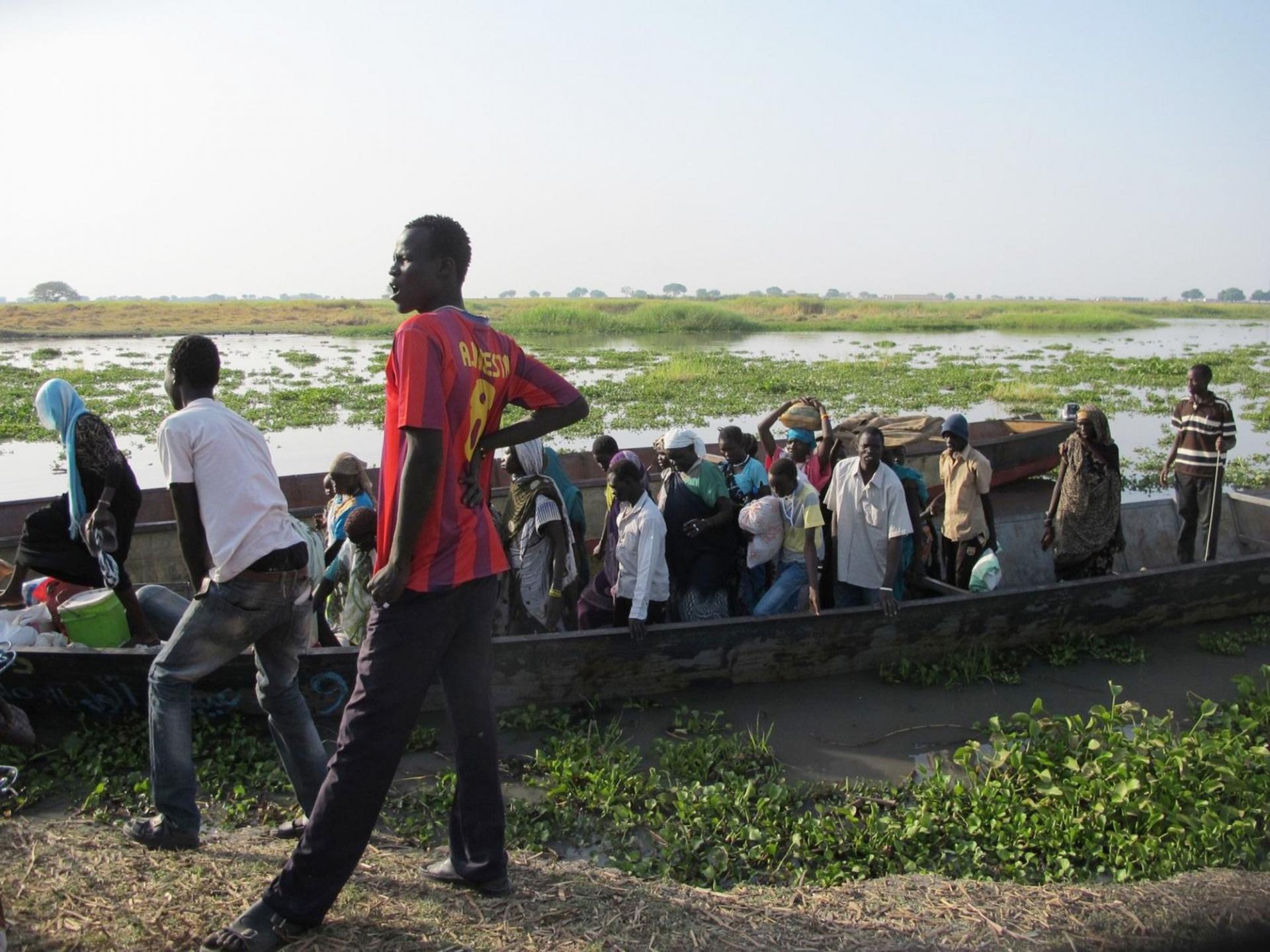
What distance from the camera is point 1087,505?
642cm

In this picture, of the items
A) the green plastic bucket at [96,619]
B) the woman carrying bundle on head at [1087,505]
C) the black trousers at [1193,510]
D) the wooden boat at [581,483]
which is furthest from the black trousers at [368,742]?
the black trousers at [1193,510]

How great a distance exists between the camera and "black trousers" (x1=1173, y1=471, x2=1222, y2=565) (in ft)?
24.5

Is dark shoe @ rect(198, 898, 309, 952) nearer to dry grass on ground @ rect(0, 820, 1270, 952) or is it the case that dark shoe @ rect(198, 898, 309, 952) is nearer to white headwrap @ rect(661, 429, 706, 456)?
dry grass on ground @ rect(0, 820, 1270, 952)

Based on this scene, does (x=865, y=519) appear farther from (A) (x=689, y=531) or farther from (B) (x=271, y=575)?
(B) (x=271, y=575)

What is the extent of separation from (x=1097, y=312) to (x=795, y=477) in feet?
217

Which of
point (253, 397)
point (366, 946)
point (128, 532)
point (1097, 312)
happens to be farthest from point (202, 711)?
point (1097, 312)

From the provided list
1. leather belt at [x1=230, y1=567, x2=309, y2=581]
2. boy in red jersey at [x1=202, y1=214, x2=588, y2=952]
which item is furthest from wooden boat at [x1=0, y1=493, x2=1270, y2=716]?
boy in red jersey at [x1=202, y1=214, x2=588, y2=952]

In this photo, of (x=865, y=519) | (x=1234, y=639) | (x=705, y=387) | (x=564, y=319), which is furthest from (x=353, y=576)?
(x=564, y=319)

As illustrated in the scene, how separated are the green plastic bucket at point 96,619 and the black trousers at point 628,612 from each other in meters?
2.37

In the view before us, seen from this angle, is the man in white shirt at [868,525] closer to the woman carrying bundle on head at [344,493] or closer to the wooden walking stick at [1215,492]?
the woman carrying bundle on head at [344,493]

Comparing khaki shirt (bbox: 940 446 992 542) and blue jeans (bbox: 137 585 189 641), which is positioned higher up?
khaki shirt (bbox: 940 446 992 542)

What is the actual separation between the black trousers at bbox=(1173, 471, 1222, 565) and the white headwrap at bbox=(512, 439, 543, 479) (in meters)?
5.22

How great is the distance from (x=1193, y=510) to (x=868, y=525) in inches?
141

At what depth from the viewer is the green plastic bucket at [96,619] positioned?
4770 mm
